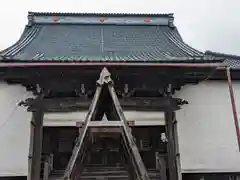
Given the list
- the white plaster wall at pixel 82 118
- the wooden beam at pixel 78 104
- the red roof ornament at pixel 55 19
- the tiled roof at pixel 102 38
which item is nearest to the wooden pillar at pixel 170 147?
the wooden beam at pixel 78 104

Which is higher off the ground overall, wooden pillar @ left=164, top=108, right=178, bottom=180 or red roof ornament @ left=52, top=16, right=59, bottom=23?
red roof ornament @ left=52, top=16, right=59, bottom=23

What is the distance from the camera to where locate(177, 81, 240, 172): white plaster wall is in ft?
30.8

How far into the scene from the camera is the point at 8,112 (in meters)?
9.52

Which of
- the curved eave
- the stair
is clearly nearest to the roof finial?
the curved eave

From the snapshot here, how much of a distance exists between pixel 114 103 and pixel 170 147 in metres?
2.24

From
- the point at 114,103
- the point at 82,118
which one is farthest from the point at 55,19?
the point at 114,103

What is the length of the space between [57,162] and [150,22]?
6.12 metres

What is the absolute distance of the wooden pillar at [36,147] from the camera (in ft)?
24.4

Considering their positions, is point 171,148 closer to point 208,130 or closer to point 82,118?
point 208,130

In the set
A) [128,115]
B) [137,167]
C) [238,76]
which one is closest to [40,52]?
[128,115]

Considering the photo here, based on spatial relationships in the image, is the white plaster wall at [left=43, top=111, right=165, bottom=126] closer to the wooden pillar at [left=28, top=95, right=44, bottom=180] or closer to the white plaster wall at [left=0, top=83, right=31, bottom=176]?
the white plaster wall at [left=0, top=83, right=31, bottom=176]

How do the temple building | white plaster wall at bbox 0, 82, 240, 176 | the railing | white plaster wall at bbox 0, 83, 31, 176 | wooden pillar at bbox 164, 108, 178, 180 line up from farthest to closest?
white plaster wall at bbox 0, 82, 240, 176, white plaster wall at bbox 0, 83, 31, 176, the railing, wooden pillar at bbox 164, 108, 178, 180, the temple building

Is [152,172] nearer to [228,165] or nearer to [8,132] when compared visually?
[228,165]

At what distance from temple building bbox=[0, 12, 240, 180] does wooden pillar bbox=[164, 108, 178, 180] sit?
0.08ft
